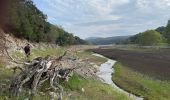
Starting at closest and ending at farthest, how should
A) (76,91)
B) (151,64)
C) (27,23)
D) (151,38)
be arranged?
(76,91) → (151,64) → (27,23) → (151,38)

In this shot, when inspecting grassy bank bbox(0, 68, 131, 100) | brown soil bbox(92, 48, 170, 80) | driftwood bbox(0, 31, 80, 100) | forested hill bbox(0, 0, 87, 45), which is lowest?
brown soil bbox(92, 48, 170, 80)

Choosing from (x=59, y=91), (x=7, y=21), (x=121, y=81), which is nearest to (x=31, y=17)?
(x=121, y=81)

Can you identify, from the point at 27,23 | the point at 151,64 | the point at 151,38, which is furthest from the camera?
the point at 151,38

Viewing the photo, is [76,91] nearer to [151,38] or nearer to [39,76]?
[39,76]

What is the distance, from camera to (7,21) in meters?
8.14

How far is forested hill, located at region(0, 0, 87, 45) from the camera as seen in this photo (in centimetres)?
781

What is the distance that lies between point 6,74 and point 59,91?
6393 mm

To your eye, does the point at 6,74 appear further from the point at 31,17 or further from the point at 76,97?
the point at 31,17

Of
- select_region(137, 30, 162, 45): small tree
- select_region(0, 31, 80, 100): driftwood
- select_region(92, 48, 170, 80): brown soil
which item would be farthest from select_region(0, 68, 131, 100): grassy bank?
select_region(137, 30, 162, 45): small tree

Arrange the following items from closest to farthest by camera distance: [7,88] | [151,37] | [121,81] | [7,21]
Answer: [7,21]
[7,88]
[121,81]
[151,37]

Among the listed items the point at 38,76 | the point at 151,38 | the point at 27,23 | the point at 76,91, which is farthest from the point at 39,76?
the point at 151,38

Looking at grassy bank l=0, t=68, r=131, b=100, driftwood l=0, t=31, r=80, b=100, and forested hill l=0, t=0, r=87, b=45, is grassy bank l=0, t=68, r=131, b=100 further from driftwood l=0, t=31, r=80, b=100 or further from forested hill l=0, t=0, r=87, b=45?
forested hill l=0, t=0, r=87, b=45

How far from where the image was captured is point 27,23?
3575 inches

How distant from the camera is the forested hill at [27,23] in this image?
7811mm
